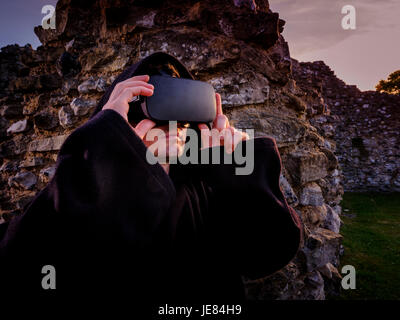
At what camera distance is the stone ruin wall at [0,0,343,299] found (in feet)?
4.98

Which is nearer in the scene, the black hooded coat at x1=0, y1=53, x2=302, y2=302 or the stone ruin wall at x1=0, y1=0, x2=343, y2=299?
the black hooded coat at x1=0, y1=53, x2=302, y2=302

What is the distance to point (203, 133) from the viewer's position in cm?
89

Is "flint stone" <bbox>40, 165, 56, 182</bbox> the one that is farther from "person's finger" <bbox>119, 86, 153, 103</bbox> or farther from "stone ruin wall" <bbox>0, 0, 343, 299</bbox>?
"person's finger" <bbox>119, 86, 153, 103</bbox>

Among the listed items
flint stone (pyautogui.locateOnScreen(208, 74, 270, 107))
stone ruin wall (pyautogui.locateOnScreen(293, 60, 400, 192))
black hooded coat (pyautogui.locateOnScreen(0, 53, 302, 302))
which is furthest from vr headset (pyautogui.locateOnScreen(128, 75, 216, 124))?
stone ruin wall (pyautogui.locateOnScreen(293, 60, 400, 192))

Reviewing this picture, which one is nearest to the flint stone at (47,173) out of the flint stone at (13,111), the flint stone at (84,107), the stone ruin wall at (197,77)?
the stone ruin wall at (197,77)

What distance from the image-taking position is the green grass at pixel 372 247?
3025mm

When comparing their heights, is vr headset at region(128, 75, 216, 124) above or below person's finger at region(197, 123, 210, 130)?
above

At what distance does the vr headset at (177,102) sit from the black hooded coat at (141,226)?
0.12m

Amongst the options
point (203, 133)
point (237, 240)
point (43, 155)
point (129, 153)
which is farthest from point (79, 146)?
point (43, 155)

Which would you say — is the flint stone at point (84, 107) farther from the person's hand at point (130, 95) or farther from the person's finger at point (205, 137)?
the person's finger at point (205, 137)

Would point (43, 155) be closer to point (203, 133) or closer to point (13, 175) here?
point (13, 175)

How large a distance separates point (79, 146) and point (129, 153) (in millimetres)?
145

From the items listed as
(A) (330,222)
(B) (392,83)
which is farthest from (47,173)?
(B) (392,83)

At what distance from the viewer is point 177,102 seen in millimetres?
799
